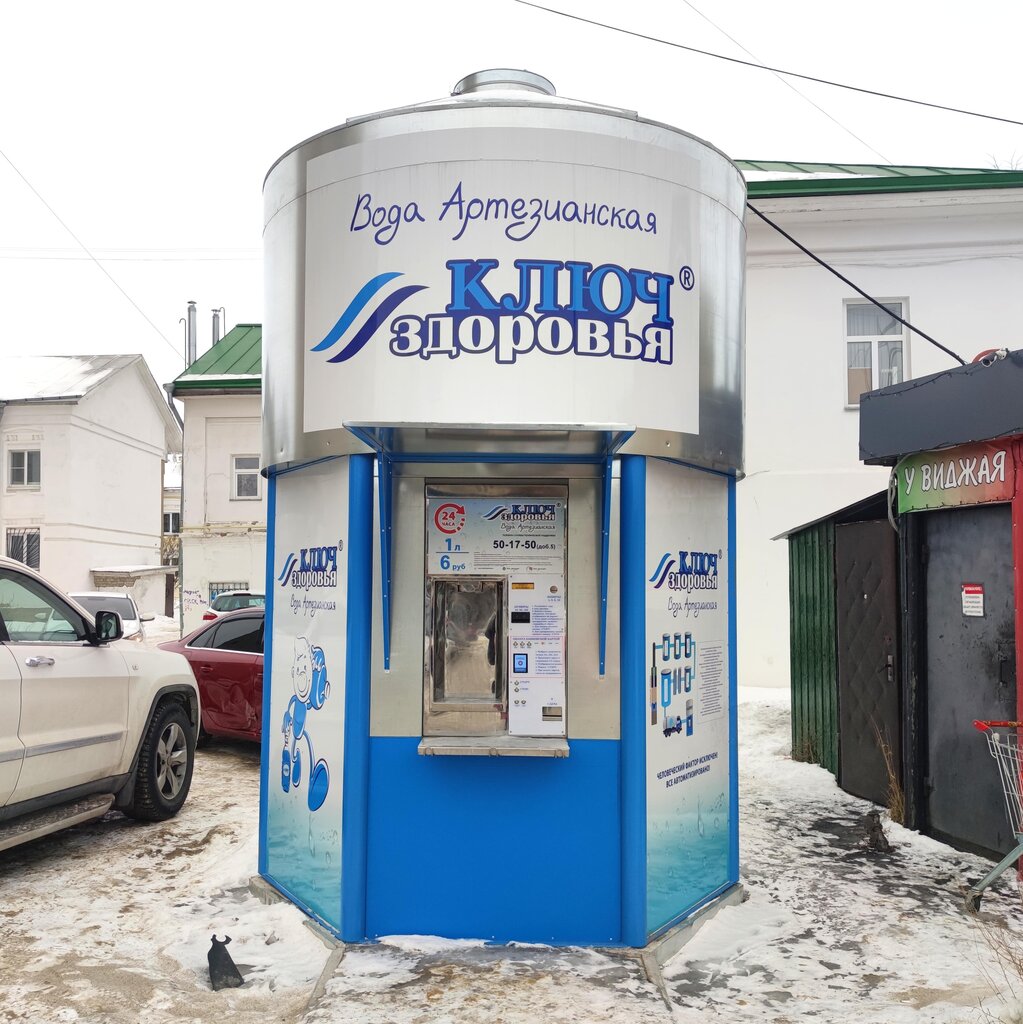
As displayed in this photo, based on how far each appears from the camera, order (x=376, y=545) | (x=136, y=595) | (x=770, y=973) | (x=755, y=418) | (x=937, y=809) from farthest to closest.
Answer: (x=136, y=595) < (x=755, y=418) < (x=937, y=809) < (x=376, y=545) < (x=770, y=973)

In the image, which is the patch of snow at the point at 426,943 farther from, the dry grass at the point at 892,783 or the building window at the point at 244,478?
the building window at the point at 244,478

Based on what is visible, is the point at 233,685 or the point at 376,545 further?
the point at 233,685

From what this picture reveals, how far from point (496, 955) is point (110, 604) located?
756 inches

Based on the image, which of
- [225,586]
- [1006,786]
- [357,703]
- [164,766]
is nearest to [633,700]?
[357,703]

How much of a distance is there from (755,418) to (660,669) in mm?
8709

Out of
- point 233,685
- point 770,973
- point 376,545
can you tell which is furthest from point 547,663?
point 233,685

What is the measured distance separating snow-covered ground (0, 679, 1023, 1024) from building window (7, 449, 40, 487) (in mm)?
29102

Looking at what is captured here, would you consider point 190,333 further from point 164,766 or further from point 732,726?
point 732,726

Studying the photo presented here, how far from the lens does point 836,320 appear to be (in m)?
13.3

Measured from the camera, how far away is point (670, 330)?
16.9 feet

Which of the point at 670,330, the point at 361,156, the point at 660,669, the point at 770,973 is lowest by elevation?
the point at 770,973

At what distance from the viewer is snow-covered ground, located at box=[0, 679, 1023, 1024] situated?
430cm

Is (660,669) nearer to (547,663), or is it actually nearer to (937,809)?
(547,663)

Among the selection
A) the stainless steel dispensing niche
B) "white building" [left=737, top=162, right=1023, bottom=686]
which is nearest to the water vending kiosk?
the stainless steel dispensing niche
